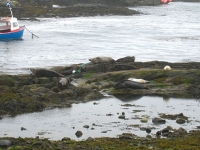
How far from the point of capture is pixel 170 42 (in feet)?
175

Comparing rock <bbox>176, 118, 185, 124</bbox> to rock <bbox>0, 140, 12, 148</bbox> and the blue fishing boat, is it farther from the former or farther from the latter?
the blue fishing boat

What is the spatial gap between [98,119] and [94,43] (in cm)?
3497

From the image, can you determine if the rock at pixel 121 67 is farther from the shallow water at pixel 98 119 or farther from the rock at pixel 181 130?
the rock at pixel 181 130

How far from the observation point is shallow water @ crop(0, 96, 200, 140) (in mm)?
15391

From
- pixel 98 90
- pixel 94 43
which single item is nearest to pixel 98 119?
pixel 98 90

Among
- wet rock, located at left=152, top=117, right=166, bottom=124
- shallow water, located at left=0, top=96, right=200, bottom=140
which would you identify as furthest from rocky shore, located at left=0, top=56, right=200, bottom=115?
wet rock, located at left=152, top=117, right=166, bottom=124

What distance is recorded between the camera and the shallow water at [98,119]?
15391 millimetres

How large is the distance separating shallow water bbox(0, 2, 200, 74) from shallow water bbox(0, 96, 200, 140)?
13.2 meters

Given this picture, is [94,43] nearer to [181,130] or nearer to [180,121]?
[180,121]

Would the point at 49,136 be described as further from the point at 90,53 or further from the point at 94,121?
the point at 90,53

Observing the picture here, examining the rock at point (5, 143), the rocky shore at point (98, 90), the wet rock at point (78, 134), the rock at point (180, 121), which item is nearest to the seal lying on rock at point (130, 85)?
the rocky shore at point (98, 90)

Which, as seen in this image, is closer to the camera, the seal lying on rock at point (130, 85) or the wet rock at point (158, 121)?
the wet rock at point (158, 121)

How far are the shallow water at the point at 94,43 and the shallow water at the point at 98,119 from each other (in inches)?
520

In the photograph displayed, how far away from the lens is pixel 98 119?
17.2 meters
